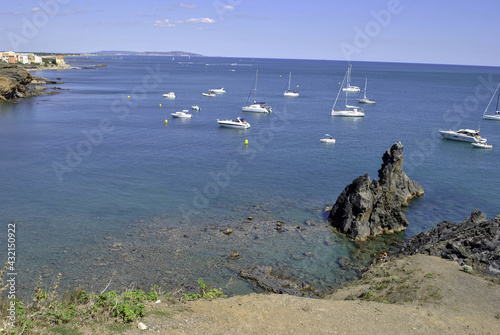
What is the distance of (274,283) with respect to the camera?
77.9ft

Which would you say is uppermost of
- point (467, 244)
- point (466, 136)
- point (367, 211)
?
point (466, 136)

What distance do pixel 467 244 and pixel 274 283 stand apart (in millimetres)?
12054

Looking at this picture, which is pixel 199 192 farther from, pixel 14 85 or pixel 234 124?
pixel 14 85

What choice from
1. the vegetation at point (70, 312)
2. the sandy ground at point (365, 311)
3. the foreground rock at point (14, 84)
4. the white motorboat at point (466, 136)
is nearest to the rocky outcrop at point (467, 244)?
the sandy ground at point (365, 311)

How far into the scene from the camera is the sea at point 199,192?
26.1 meters

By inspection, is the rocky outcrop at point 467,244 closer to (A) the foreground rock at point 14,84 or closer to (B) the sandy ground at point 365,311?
(B) the sandy ground at point 365,311

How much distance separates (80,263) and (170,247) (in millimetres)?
5578

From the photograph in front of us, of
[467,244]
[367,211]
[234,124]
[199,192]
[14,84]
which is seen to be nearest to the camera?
[467,244]

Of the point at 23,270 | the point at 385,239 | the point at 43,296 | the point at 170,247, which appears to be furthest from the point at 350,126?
the point at 43,296

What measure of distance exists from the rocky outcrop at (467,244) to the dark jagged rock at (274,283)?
8342mm

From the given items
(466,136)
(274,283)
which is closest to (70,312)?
(274,283)

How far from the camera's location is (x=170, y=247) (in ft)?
92.4

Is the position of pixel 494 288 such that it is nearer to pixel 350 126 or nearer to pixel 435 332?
pixel 435 332

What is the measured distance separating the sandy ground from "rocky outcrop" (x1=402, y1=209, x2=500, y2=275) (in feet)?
7.64
